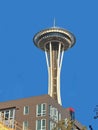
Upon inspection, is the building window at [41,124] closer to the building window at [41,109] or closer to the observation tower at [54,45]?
the building window at [41,109]

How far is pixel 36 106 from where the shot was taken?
352ft

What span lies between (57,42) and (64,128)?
138804mm

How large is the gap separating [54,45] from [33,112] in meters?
79.0

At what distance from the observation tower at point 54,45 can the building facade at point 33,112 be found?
2506 inches

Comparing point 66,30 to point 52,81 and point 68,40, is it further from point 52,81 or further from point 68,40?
point 52,81

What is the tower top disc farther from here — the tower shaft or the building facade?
the building facade

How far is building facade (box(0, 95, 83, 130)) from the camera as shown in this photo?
105750 millimetres

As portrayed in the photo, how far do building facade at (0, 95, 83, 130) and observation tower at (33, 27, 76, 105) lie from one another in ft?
209

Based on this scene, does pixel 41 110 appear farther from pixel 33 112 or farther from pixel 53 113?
pixel 53 113

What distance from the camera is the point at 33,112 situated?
351ft

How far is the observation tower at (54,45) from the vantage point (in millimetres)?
174375

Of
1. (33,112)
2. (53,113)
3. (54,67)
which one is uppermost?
(54,67)

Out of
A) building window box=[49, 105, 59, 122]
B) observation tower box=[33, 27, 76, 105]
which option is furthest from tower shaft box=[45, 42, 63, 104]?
building window box=[49, 105, 59, 122]

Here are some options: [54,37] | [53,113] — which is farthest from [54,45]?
[53,113]
